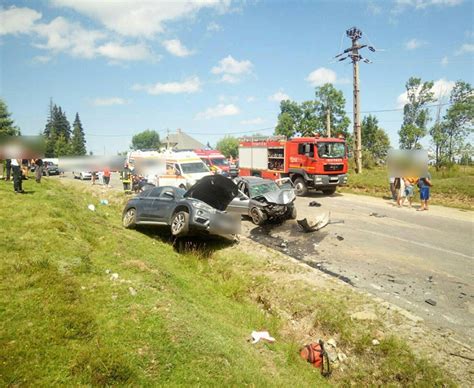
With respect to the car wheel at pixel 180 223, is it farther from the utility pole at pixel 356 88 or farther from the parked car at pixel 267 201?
the utility pole at pixel 356 88

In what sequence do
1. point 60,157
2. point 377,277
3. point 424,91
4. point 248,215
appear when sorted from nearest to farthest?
point 377,277 → point 248,215 → point 60,157 → point 424,91

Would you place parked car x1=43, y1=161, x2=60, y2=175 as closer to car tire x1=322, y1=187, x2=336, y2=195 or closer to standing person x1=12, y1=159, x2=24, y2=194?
standing person x1=12, y1=159, x2=24, y2=194

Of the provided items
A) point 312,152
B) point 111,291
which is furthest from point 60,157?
point 111,291

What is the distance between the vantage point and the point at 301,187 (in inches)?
714

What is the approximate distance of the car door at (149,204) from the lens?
1025cm

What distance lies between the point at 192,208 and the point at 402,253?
554 cm

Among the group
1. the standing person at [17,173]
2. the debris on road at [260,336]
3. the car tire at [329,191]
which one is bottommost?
the debris on road at [260,336]

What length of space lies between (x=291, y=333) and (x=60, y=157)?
2921 cm

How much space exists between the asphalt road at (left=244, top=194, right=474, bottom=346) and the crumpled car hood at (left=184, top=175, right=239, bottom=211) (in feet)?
6.02

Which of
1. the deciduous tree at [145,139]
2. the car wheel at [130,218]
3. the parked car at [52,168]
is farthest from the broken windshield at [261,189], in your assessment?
the deciduous tree at [145,139]

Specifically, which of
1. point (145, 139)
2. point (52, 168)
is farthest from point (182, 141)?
point (145, 139)

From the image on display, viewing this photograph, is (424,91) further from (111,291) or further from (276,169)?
(111,291)

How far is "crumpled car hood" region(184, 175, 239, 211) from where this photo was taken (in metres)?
9.75

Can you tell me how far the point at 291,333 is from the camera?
221 inches
